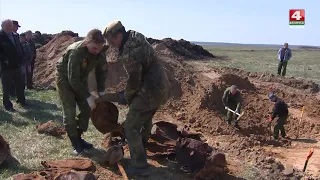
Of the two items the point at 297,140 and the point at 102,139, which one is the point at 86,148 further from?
the point at 297,140

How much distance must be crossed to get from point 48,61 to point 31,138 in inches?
378

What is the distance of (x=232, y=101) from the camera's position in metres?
9.98

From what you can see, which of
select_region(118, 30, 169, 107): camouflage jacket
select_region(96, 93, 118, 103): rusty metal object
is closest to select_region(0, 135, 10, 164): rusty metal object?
select_region(96, 93, 118, 103): rusty metal object

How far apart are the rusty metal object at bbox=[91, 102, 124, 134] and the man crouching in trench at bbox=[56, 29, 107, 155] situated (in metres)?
0.15

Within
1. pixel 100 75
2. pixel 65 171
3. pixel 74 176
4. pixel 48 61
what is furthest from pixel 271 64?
pixel 74 176

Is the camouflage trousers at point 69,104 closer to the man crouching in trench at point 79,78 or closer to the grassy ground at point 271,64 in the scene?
the man crouching in trench at point 79,78

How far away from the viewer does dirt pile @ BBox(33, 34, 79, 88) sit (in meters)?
13.0

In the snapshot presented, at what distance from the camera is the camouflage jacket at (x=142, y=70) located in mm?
4488

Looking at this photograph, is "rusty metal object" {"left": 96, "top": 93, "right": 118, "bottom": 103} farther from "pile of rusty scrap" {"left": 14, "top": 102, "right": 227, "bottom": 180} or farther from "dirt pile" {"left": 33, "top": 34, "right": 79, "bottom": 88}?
"dirt pile" {"left": 33, "top": 34, "right": 79, "bottom": 88}

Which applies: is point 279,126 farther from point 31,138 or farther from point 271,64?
point 271,64

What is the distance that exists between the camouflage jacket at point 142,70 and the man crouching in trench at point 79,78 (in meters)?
0.48

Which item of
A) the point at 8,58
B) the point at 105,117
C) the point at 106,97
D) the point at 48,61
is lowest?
the point at 105,117

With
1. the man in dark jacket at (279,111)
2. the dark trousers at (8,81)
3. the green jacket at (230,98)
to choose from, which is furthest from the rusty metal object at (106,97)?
the man in dark jacket at (279,111)

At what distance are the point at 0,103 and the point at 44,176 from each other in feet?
15.5
